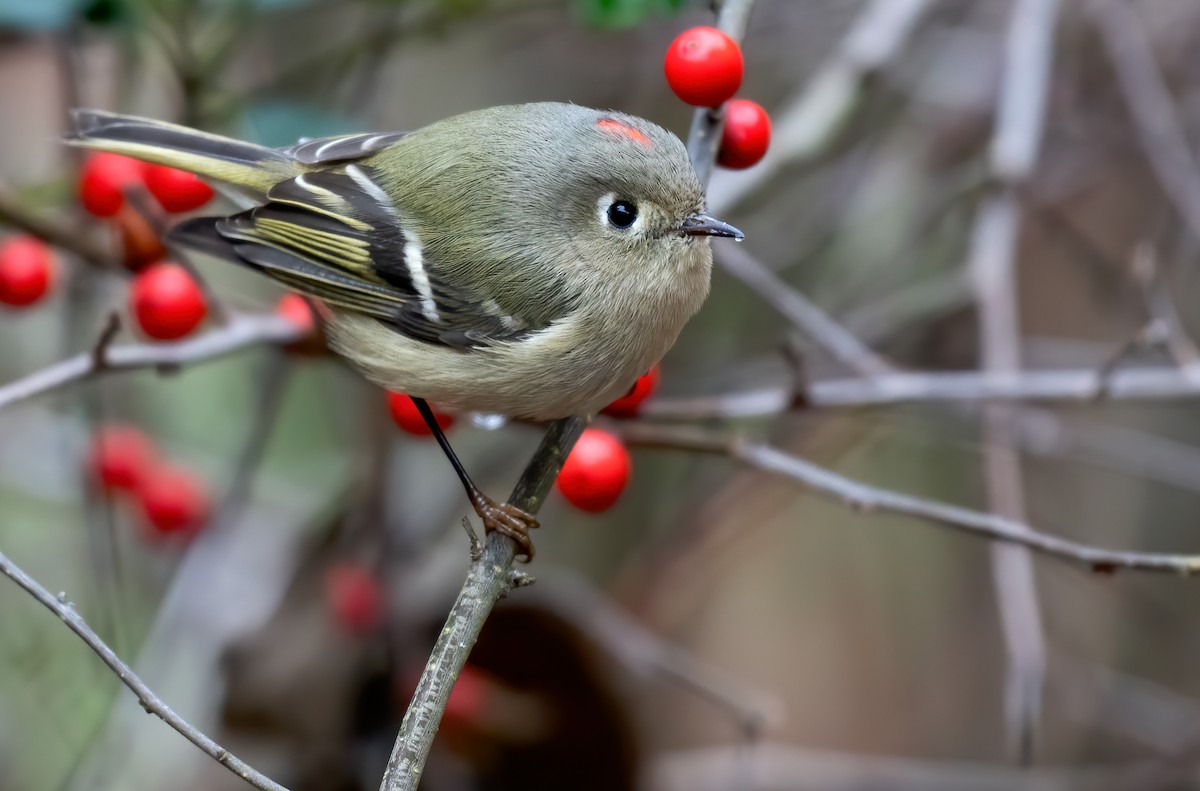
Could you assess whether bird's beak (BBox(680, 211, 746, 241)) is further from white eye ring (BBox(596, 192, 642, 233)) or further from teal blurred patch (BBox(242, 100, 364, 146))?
teal blurred patch (BBox(242, 100, 364, 146))

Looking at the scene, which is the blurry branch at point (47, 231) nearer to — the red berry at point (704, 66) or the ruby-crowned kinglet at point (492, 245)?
the ruby-crowned kinglet at point (492, 245)

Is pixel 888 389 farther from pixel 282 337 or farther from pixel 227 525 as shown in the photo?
pixel 227 525

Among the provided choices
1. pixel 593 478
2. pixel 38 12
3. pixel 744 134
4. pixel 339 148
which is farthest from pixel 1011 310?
pixel 38 12

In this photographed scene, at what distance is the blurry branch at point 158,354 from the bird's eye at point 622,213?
71 centimetres

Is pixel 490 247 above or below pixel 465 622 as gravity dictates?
above

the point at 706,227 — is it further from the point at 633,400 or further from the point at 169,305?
the point at 169,305

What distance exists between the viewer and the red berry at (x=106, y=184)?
2471 millimetres

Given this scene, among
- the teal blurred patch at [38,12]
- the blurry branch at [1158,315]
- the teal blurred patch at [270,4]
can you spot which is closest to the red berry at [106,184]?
the teal blurred patch at [38,12]

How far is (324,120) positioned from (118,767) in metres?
1.54

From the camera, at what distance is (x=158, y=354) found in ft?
7.43

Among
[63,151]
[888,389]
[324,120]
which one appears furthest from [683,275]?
[63,151]

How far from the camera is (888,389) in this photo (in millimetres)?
2328

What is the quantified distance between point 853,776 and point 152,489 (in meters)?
1.95

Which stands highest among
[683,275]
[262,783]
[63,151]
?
[63,151]
